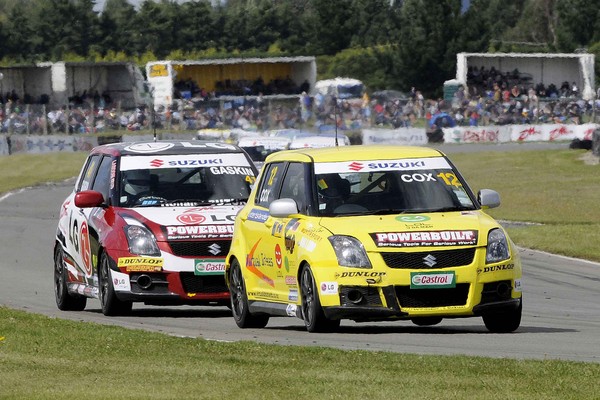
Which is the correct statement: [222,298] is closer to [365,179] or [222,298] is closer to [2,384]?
[365,179]

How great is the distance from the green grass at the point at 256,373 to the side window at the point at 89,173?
4.84 m

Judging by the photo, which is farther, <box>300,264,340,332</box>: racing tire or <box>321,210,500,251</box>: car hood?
<box>300,264,340,332</box>: racing tire

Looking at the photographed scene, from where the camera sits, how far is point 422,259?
10.2 m

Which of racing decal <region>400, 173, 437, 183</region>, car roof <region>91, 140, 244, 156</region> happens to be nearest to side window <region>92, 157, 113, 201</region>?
car roof <region>91, 140, 244, 156</region>

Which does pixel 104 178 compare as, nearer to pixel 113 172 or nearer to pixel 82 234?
pixel 113 172

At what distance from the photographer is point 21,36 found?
4141 inches

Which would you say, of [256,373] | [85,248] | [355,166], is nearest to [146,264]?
[85,248]

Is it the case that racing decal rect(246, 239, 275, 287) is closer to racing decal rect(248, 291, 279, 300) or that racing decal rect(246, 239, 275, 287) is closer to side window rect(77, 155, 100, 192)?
racing decal rect(248, 291, 279, 300)

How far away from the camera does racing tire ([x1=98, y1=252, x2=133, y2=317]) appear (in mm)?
13078

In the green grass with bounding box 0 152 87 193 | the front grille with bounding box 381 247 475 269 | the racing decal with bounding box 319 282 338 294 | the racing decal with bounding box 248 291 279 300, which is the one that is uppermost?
the front grille with bounding box 381 247 475 269

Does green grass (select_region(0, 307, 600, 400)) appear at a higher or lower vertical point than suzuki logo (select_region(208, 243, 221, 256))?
higher

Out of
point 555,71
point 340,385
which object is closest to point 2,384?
point 340,385

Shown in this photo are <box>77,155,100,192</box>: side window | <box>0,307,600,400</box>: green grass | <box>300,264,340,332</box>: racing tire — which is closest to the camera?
<box>0,307,600,400</box>: green grass

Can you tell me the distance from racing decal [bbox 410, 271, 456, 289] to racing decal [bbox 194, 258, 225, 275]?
3.05 metres
